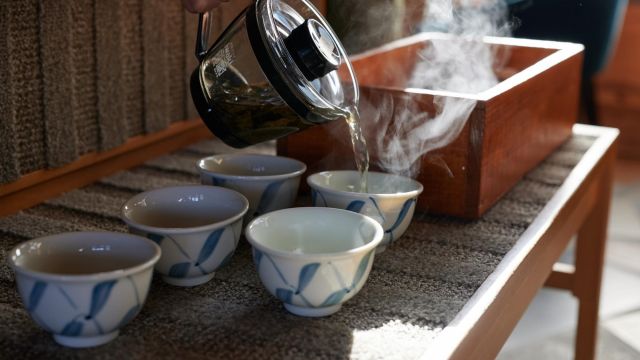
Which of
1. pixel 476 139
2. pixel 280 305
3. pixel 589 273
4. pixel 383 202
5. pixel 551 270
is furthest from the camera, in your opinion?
pixel 589 273

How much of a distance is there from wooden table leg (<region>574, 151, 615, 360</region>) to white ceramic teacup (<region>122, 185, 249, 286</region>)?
0.95 metres

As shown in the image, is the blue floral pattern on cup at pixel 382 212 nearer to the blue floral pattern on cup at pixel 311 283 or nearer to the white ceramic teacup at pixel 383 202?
the white ceramic teacup at pixel 383 202

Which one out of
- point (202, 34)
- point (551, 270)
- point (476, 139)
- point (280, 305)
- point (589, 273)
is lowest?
point (589, 273)

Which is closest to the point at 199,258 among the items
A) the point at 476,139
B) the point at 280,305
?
the point at 280,305

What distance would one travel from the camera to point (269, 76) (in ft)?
2.48

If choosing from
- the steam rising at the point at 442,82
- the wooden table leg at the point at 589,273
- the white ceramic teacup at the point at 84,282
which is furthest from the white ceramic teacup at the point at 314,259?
the wooden table leg at the point at 589,273

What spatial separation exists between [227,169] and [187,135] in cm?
40

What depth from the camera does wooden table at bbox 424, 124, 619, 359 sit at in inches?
28.2

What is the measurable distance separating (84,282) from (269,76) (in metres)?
0.28

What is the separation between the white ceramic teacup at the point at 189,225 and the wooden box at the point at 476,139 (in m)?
0.26

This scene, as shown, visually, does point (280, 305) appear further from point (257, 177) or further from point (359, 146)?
point (359, 146)

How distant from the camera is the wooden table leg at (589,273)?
1539 mm

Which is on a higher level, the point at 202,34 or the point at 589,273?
the point at 202,34

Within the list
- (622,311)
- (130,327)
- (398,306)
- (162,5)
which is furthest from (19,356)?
(622,311)
